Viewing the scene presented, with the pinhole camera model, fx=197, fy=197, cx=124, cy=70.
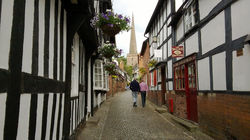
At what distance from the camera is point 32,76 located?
Result: 2.19 m

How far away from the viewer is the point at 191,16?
22.7 feet

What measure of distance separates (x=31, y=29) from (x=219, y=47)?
4.36 meters

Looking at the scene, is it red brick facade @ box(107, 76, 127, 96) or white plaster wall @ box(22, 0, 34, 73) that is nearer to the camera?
white plaster wall @ box(22, 0, 34, 73)

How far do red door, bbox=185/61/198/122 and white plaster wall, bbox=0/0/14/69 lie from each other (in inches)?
237

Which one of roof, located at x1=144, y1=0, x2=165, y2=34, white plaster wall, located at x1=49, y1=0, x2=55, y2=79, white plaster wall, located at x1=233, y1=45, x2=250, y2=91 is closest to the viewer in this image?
white plaster wall, located at x1=49, y1=0, x2=55, y2=79

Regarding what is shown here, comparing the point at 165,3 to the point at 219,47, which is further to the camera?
the point at 165,3

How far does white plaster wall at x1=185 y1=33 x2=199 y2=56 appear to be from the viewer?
6.37 m

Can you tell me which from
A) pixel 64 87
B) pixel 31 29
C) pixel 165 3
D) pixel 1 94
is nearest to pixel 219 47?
pixel 64 87

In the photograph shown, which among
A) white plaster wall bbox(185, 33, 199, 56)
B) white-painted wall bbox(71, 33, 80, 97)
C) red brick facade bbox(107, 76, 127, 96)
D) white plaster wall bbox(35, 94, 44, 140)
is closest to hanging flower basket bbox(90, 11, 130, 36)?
white-painted wall bbox(71, 33, 80, 97)

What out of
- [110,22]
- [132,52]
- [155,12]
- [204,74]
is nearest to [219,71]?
[204,74]

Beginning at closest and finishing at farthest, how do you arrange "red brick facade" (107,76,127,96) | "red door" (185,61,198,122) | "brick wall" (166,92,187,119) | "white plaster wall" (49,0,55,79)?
1. "white plaster wall" (49,0,55,79)
2. "red door" (185,61,198,122)
3. "brick wall" (166,92,187,119)
4. "red brick facade" (107,76,127,96)

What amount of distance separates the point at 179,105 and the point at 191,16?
3598mm

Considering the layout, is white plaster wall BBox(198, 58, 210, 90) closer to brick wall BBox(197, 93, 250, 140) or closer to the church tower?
brick wall BBox(197, 93, 250, 140)

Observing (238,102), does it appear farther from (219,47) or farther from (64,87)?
(64,87)
